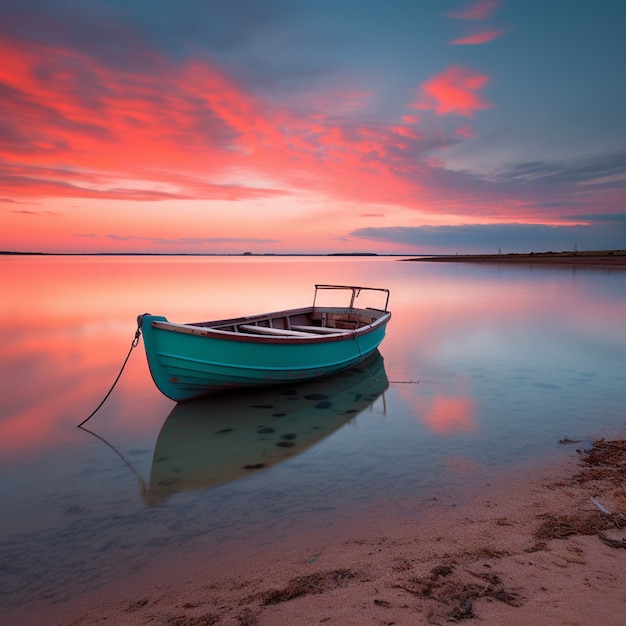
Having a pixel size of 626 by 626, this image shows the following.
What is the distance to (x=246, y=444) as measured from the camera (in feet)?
24.3

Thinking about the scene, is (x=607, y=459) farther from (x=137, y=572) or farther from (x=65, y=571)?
(x=65, y=571)

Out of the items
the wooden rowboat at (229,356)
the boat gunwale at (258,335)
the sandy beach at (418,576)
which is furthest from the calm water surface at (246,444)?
the boat gunwale at (258,335)

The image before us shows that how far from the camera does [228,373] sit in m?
9.06

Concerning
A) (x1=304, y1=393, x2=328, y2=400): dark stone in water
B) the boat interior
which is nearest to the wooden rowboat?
(x1=304, y1=393, x2=328, y2=400): dark stone in water

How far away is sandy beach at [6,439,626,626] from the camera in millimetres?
3172

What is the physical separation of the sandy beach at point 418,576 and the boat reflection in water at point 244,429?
1967 millimetres

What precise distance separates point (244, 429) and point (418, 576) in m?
4.88

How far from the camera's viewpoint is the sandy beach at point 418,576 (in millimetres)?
3172

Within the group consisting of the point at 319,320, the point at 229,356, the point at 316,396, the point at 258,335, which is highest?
the point at 258,335

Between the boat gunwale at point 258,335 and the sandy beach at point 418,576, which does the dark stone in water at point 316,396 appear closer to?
the boat gunwale at point 258,335

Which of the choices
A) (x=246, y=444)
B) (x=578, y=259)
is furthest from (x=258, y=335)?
(x=578, y=259)

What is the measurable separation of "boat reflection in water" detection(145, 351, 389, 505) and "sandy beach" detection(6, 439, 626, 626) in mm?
1967

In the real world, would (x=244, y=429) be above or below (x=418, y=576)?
below

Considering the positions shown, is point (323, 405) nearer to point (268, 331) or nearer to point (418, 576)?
point (268, 331)
